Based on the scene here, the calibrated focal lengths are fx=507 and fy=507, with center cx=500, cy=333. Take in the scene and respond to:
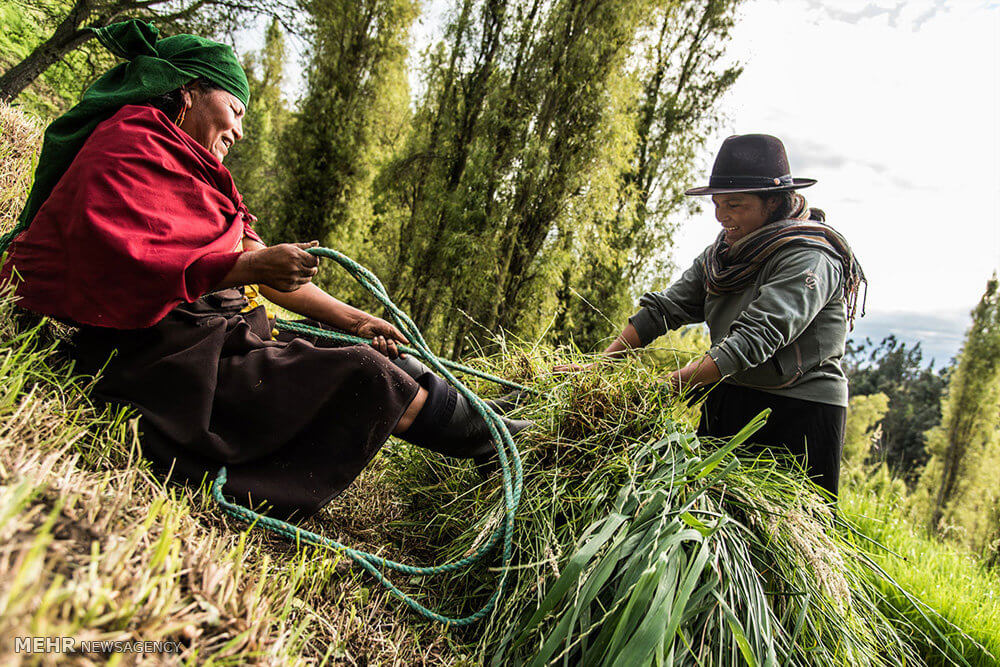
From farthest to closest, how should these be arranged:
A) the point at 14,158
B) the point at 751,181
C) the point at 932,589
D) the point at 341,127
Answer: the point at 341,127, the point at 14,158, the point at 932,589, the point at 751,181

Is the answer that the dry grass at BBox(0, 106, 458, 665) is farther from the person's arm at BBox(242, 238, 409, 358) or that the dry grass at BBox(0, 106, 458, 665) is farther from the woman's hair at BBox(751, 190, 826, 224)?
the woman's hair at BBox(751, 190, 826, 224)

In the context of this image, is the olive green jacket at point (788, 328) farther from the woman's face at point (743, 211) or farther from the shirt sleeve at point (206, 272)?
the shirt sleeve at point (206, 272)

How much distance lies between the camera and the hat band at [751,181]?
96.0 inches

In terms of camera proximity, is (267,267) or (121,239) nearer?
(121,239)

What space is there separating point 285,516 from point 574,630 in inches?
39.1

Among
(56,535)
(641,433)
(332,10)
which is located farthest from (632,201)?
(56,535)

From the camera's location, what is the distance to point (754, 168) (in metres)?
2.46

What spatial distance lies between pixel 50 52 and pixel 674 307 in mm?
7379

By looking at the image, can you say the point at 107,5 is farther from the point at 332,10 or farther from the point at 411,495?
the point at 411,495

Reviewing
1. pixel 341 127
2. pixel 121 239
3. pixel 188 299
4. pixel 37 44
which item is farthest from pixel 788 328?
pixel 341 127

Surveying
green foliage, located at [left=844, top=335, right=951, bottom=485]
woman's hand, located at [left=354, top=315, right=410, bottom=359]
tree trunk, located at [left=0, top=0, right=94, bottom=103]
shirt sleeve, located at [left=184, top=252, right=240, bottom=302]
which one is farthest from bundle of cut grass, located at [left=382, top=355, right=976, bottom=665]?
green foliage, located at [left=844, top=335, right=951, bottom=485]

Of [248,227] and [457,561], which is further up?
[248,227]

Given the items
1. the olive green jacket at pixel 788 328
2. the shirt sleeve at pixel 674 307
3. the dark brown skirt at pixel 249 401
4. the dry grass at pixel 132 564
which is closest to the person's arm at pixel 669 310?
the shirt sleeve at pixel 674 307

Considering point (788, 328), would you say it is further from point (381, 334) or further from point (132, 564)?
point (132, 564)
